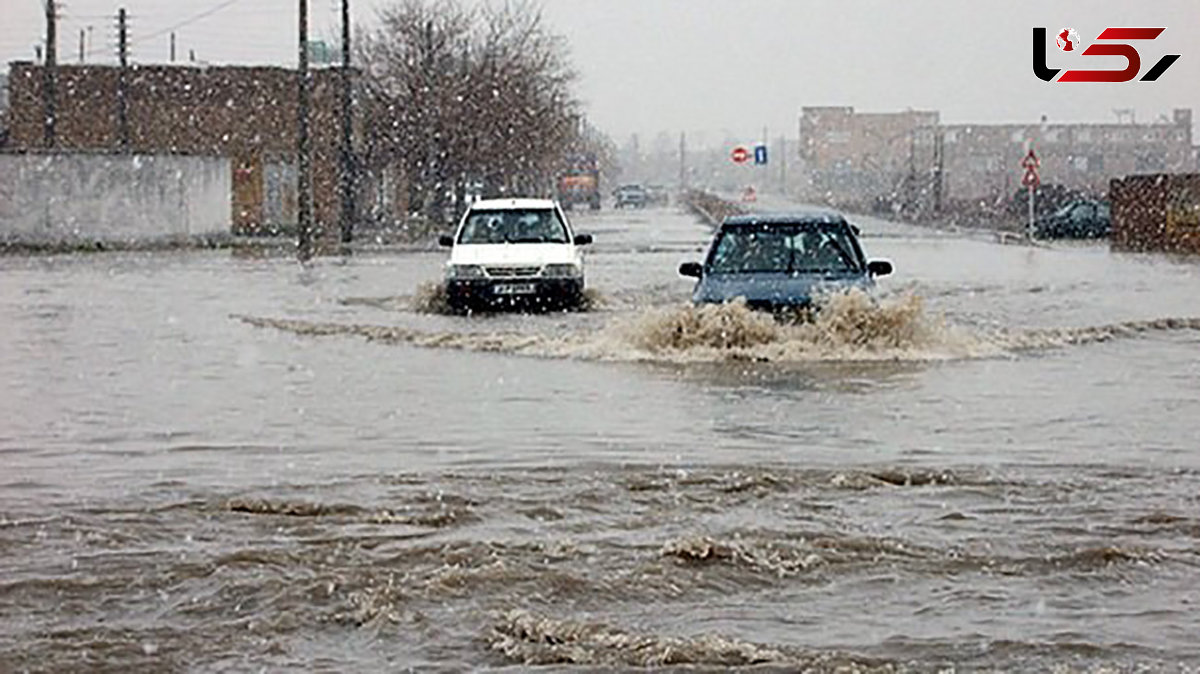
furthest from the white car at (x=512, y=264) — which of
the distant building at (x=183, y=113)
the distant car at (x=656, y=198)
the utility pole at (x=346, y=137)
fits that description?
the distant car at (x=656, y=198)

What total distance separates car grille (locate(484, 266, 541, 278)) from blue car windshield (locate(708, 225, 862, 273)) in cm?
611

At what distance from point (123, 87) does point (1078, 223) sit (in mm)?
30397

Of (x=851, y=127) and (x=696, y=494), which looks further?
(x=851, y=127)

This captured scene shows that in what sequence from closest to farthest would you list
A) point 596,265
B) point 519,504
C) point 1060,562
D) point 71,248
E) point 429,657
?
point 429,657 → point 1060,562 → point 519,504 → point 596,265 → point 71,248

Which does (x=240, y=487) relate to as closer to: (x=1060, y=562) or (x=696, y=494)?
(x=696, y=494)

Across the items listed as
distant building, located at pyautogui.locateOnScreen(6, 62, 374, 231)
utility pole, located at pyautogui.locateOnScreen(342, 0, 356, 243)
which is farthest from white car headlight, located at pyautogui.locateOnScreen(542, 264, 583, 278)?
distant building, located at pyautogui.locateOnScreen(6, 62, 374, 231)

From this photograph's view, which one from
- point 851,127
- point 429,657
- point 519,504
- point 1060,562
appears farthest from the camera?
point 851,127

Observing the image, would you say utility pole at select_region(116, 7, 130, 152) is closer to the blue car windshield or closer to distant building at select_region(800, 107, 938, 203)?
the blue car windshield

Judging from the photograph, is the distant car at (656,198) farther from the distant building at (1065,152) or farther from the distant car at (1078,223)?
the distant car at (1078,223)

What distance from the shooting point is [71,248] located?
50.4m

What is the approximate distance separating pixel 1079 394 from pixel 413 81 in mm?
54434

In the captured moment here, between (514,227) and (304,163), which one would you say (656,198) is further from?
(514,227)

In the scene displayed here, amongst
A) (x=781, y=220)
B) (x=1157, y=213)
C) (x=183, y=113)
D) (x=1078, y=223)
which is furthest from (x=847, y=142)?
(x=781, y=220)

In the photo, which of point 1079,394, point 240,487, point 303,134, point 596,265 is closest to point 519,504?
point 240,487
